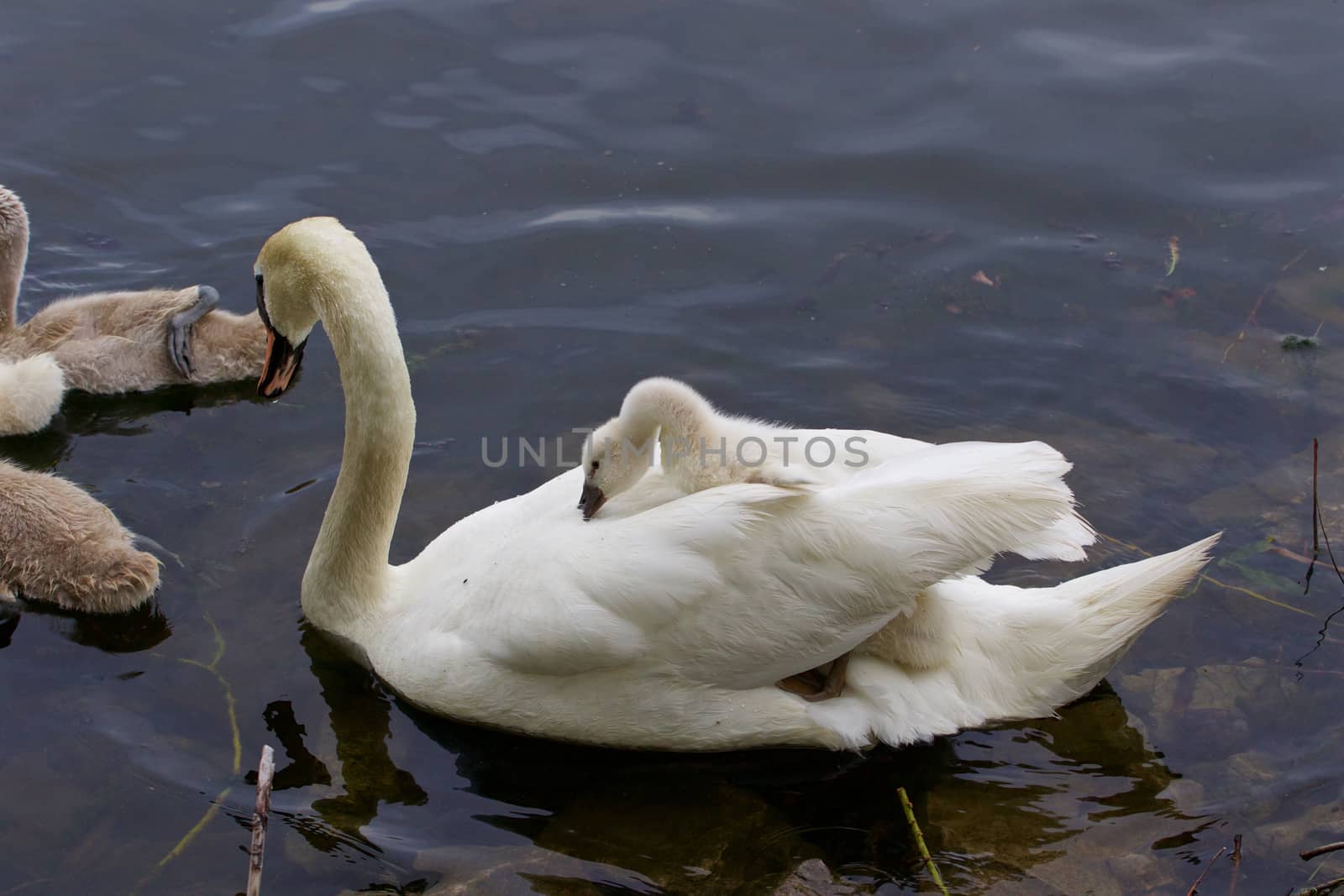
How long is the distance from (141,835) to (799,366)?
3.92 m

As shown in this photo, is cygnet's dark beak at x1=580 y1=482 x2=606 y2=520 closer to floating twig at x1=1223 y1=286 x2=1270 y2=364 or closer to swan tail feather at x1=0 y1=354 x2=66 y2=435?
swan tail feather at x1=0 y1=354 x2=66 y2=435

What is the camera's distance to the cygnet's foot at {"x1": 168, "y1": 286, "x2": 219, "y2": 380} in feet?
24.3

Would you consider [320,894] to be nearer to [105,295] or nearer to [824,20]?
[105,295]

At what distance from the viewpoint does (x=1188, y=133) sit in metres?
9.05

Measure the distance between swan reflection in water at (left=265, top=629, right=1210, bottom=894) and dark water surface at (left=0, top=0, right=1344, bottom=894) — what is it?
0.06 ft

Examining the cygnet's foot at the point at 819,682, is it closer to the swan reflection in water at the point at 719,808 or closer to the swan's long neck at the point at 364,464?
the swan reflection in water at the point at 719,808

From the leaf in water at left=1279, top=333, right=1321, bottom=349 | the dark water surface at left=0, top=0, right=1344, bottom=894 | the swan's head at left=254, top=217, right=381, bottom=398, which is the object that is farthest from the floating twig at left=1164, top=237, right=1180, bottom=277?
the swan's head at left=254, top=217, right=381, bottom=398

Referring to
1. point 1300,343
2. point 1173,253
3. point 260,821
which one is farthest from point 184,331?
point 1300,343

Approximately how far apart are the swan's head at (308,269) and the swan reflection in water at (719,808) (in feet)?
4.93

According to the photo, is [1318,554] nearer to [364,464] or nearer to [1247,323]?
[1247,323]

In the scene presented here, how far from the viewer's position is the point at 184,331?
749 centimetres

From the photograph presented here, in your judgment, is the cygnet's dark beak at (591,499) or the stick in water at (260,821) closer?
the stick in water at (260,821)

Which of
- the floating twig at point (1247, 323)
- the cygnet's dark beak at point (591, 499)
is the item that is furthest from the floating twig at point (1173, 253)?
the cygnet's dark beak at point (591, 499)

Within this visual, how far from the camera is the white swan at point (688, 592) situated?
4758mm
